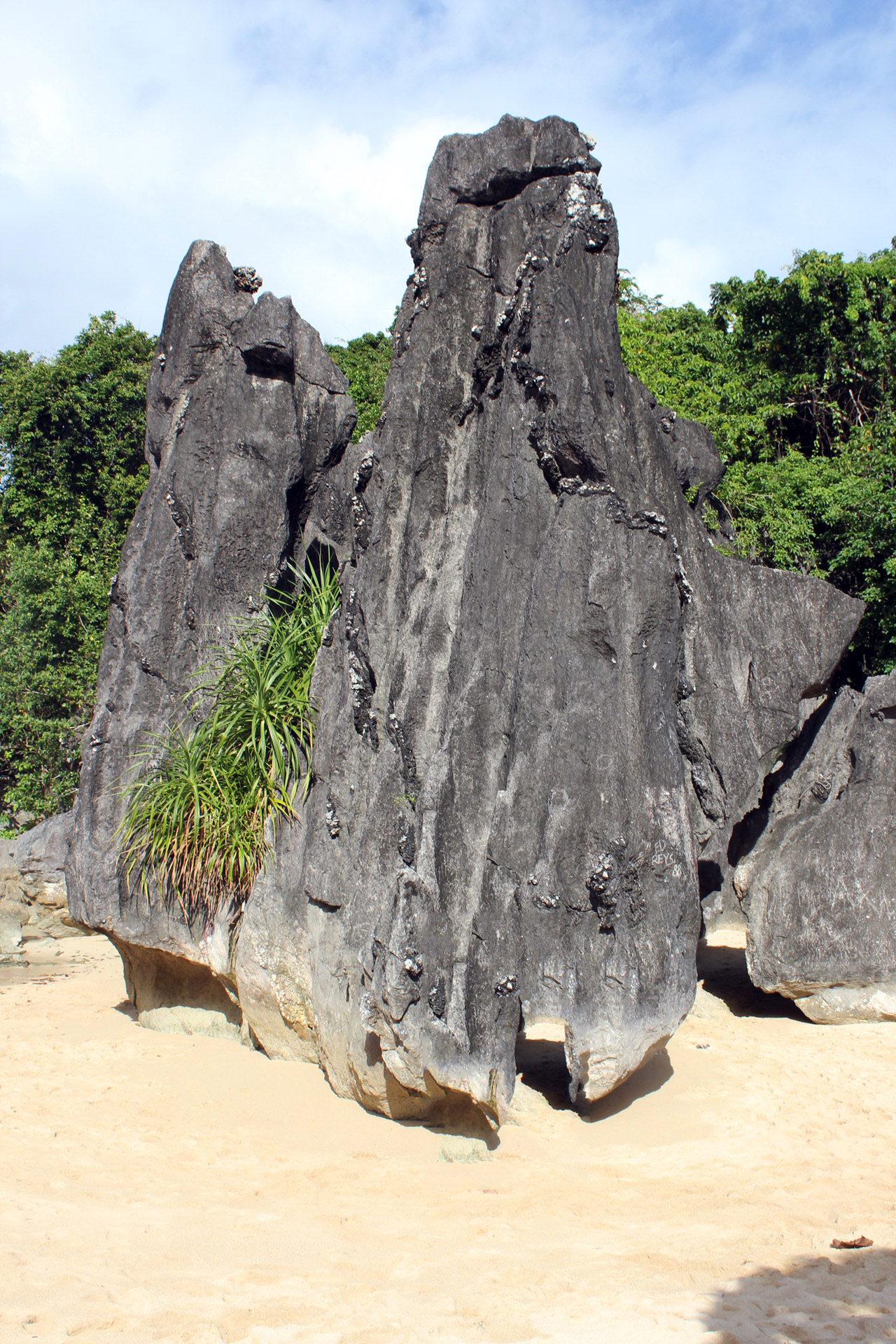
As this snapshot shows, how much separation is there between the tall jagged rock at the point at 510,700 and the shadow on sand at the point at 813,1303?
4.32 ft

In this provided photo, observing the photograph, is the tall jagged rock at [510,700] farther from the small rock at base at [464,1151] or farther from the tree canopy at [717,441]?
the tree canopy at [717,441]

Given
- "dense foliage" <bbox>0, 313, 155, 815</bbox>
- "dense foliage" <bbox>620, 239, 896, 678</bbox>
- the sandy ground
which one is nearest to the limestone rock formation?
the sandy ground

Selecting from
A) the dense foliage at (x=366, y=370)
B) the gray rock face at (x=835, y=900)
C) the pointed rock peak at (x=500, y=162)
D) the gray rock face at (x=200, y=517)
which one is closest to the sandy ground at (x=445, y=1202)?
the gray rock face at (x=835, y=900)

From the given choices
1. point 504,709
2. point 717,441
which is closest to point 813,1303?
point 504,709

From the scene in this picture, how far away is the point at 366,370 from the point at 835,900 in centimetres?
1353

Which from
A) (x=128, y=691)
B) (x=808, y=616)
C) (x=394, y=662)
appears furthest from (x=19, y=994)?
(x=808, y=616)

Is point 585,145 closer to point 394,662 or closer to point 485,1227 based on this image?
point 394,662

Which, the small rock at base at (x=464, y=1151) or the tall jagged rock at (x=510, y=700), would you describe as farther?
the tall jagged rock at (x=510, y=700)

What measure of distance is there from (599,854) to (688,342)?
1199 cm

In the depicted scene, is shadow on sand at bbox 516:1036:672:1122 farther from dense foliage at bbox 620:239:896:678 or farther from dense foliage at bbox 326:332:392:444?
dense foliage at bbox 326:332:392:444

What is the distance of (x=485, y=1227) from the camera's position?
3.81m

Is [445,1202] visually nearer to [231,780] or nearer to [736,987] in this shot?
[231,780]

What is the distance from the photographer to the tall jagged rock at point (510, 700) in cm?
463

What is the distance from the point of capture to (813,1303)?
307 centimetres
